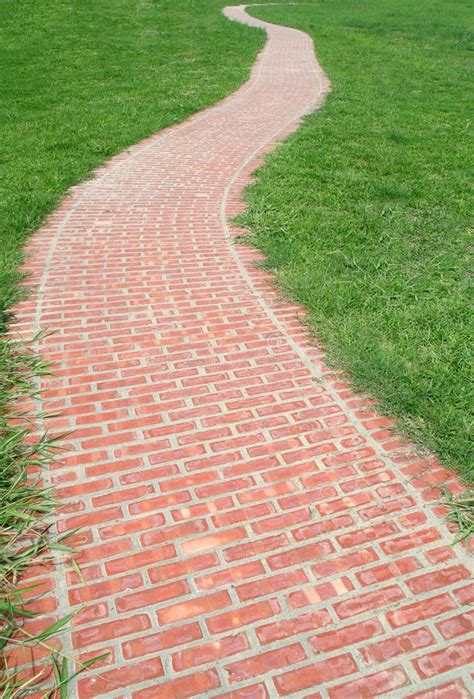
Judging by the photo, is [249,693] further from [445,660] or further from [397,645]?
[445,660]

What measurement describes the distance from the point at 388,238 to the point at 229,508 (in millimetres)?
3917

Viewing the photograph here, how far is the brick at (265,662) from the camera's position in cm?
214

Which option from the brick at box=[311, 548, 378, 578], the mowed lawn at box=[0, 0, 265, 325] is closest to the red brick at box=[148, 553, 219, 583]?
the brick at box=[311, 548, 378, 578]

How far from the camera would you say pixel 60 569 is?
2.48 m

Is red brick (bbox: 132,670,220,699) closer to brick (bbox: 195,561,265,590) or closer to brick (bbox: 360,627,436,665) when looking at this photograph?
brick (bbox: 195,561,265,590)

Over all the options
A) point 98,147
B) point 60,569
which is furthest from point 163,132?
point 60,569

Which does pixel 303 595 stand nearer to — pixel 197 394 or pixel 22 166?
pixel 197 394

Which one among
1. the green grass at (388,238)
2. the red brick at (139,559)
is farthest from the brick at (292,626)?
the green grass at (388,238)

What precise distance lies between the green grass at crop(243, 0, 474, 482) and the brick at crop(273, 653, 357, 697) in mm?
1295

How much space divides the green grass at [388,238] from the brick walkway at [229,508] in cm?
27

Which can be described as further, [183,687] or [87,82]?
[87,82]

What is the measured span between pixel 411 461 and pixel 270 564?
3.56 feet

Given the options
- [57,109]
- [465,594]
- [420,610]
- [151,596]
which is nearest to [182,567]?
[151,596]

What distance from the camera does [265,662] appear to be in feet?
7.14
